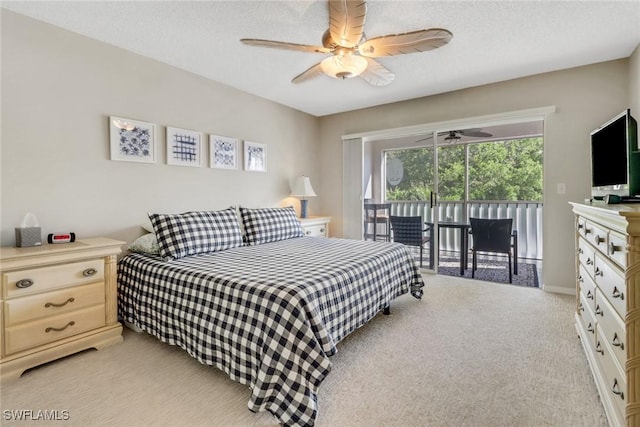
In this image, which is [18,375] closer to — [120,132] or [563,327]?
[120,132]

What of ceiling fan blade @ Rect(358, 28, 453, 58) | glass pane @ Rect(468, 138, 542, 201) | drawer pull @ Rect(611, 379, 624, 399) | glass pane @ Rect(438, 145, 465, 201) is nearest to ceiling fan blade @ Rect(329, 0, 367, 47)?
ceiling fan blade @ Rect(358, 28, 453, 58)

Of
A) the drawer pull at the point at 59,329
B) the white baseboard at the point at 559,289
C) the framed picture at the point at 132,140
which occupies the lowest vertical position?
the white baseboard at the point at 559,289

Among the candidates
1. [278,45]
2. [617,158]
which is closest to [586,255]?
[617,158]

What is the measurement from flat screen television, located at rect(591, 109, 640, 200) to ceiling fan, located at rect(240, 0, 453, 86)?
122cm

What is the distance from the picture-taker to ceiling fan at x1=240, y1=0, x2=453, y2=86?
5.65 ft

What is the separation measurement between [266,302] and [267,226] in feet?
5.97

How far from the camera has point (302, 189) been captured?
14.8 feet

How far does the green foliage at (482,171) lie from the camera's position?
188 inches

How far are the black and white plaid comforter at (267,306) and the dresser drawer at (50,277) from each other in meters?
0.28

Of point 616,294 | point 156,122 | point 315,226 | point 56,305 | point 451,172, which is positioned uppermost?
point 156,122

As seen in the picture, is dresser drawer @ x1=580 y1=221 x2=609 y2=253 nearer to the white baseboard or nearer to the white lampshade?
the white baseboard

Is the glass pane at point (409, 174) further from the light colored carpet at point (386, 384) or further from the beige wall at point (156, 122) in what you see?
the light colored carpet at point (386, 384)

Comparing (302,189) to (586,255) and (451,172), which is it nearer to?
(451,172)


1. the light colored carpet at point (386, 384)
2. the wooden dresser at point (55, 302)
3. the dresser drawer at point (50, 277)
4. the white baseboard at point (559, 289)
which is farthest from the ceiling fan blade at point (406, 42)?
the white baseboard at point (559, 289)
